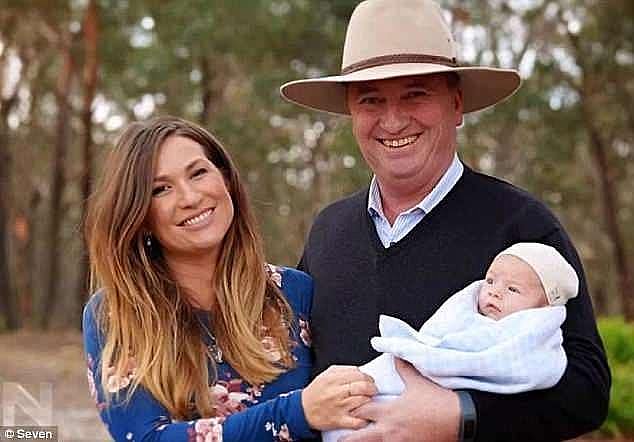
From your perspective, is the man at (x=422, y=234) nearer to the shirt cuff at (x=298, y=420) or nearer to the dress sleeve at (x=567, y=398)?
the dress sleeve at (x=567, y=398)

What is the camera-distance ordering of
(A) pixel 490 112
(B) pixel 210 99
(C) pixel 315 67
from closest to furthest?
(C) pixel 315 67 < (A) pixel 490 112 < (B) pixel 210 99

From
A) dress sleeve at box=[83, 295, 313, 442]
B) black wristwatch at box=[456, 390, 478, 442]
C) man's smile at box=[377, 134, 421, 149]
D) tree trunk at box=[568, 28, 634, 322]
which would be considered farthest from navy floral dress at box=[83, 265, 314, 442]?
tree trunk at box=[568, 28, 634, 322]

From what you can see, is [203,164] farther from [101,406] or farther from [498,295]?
[498,295]

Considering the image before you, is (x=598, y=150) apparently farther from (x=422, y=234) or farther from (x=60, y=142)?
(x=422, y=234)

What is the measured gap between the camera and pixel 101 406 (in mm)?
2787

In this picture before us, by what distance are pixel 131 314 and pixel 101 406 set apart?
272mm

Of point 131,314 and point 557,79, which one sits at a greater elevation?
point 557,79

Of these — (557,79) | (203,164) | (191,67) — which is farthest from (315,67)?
(203,164)

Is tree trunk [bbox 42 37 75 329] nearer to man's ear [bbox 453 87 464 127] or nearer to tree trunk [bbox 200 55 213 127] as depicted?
tree trunk [bbox 200 55 213 127]

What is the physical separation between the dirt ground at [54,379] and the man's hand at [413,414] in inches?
196

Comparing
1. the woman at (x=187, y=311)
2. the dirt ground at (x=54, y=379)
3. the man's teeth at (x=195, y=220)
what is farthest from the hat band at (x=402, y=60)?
the dirt ground at (x=54, y=379)

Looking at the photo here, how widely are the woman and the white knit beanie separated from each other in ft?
1.75

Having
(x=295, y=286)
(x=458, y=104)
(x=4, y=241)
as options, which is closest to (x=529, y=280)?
(x=458, y=104)

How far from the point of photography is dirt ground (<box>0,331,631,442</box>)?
962 centimetres
